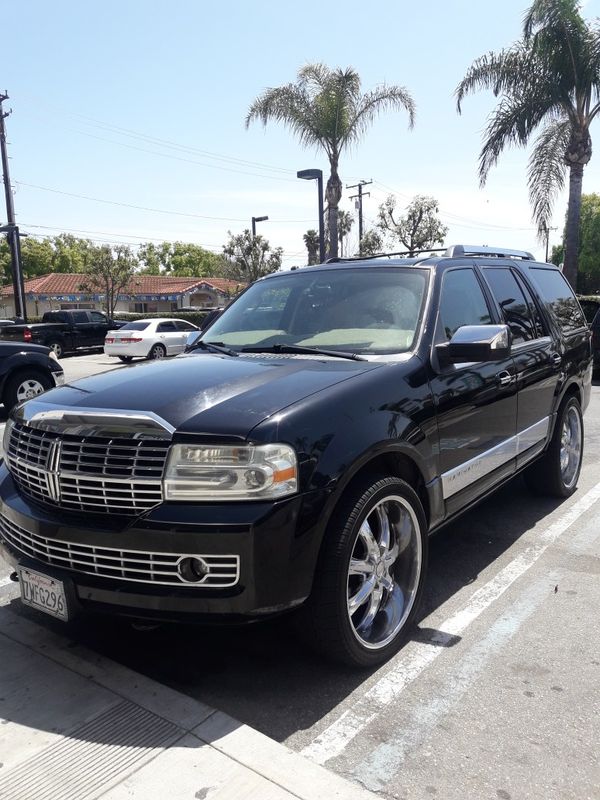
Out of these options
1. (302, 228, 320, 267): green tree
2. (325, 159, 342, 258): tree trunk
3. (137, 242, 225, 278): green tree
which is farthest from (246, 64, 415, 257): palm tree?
(137, 242, 225, 278): green tree

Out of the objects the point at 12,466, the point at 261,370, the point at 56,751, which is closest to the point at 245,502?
the point at 261,370

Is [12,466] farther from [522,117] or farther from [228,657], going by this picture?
[522,117]

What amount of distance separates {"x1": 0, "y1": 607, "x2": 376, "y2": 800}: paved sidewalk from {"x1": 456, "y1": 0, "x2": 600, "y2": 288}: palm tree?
1956 cm

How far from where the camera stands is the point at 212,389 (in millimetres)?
2998

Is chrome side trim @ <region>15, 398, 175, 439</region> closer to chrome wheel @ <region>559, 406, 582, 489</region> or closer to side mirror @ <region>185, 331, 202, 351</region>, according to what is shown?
side mirror @ <region>185, 331, 202, 351</region>

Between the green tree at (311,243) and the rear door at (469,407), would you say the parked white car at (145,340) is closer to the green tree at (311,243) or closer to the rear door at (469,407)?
the rear door at (469,407)

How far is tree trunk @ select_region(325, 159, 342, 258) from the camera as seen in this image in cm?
2447

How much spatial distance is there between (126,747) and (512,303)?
3.72 meters

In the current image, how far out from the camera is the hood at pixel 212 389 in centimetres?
273

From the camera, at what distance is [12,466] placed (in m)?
3.21

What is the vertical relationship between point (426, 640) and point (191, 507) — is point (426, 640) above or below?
below

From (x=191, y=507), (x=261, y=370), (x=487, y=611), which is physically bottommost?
(x=487, y=611)

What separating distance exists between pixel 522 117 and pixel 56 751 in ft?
65.8

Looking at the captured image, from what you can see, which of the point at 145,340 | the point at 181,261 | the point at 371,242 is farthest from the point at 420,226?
the point at 181,261
